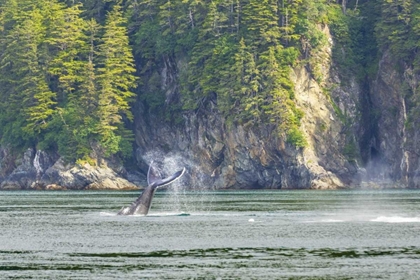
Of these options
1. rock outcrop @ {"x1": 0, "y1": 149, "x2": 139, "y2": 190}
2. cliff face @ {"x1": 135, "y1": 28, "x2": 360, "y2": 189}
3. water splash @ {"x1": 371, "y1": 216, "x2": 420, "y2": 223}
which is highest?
water splash @ {"x1": 371, "y1": 216, "x2": 420, "y2": 223}

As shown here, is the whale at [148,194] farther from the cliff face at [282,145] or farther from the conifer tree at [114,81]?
the conifer tree at [114,81]

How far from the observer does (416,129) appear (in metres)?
144

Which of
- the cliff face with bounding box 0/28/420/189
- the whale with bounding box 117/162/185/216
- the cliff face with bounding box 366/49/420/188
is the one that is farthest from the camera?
the cliff face with bounding box 0/28/420/189

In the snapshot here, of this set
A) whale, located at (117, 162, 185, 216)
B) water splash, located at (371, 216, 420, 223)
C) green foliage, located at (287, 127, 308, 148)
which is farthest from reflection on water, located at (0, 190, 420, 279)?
green foliage, located at (287, 127, 308, 148)

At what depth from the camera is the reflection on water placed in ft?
169

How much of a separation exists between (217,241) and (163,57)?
98.8m

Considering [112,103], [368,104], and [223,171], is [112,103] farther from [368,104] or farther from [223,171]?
[368,104]

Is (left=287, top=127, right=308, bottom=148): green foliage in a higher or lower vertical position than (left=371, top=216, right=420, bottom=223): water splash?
lower

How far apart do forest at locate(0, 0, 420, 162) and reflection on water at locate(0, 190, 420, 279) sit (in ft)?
153

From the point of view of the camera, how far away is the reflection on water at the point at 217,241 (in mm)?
51406

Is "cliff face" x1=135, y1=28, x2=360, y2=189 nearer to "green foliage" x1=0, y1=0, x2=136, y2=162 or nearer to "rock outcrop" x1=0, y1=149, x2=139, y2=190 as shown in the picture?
"rock outcrop" x1=0, y1=149, x2=139, y2=190

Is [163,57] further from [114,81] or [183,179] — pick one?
[183,179]

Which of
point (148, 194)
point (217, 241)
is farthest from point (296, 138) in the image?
point (217, 241)

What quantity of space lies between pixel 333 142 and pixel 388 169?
7803mm
